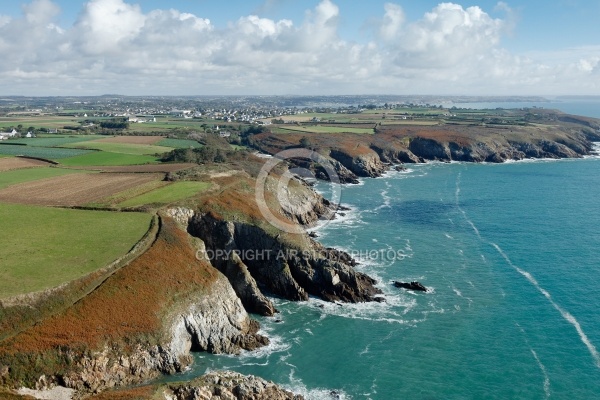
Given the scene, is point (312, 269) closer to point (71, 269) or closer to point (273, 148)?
point (71, 269)

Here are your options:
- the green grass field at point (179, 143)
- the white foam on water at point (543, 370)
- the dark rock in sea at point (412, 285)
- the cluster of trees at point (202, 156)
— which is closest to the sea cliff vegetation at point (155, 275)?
the cluster of trees at point (202, 156)

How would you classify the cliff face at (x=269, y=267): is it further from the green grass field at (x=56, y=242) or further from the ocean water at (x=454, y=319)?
the green grass field at (x=56, y=242)

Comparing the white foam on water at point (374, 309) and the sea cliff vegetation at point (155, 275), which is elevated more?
the sea cliff vegetation at point (155, 275)

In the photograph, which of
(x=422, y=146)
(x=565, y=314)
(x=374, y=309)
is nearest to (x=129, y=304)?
(x=374, y=309)

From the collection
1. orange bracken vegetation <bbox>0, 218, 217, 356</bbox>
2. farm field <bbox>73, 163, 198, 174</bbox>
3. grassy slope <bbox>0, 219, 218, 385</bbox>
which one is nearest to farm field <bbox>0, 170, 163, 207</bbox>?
farm field <bbox>73, 163, 198, 174</bbox>

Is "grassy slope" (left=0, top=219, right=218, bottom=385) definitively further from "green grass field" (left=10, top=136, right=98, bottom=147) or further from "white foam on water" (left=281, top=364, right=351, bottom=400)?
"green grass field" (left=10, top=136, right=98, bottom=147)

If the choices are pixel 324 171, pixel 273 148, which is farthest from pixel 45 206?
pixel 273 148

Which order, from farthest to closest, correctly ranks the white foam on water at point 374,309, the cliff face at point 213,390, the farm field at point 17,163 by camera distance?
the farm field at point 17,163 < the white foam on water at point 374,309 < the cliff face at point 213,390
